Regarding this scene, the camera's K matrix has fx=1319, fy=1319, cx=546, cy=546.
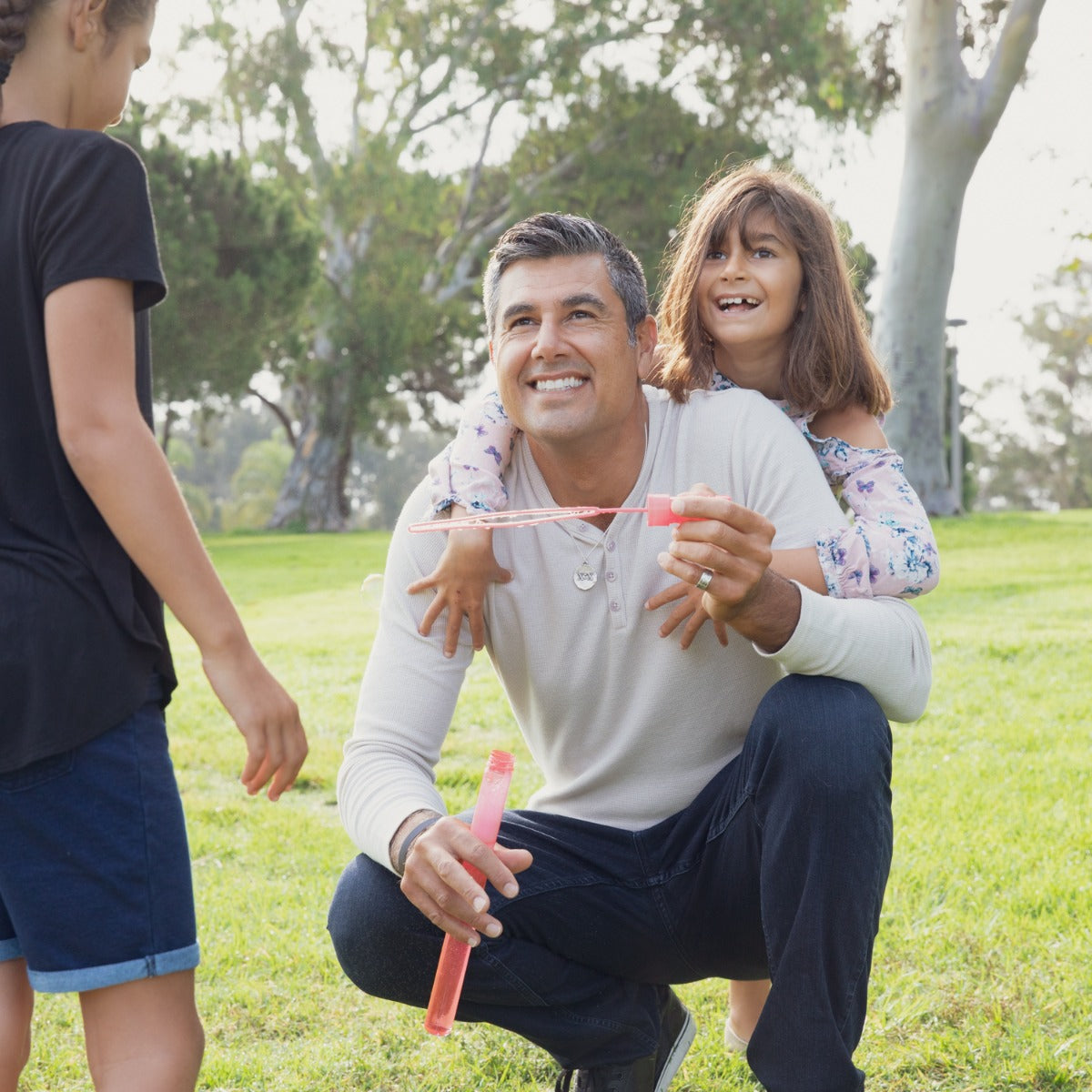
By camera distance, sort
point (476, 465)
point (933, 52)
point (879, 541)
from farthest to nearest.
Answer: point (933, 52) → point (476, 465) → point (879, 541)

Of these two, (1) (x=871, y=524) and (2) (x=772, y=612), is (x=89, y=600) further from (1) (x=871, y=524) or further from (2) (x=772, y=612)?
(1) (x=871, y=524)

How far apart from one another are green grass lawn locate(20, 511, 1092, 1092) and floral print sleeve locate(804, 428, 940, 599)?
817mm

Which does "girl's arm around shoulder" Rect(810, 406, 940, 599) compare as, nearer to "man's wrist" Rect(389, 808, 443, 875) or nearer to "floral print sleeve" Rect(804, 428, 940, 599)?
"floral print sleeve" Rect(804, 428, 940, 599)

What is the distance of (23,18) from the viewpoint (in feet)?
4.91

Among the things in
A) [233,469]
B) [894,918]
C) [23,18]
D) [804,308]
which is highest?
[23,18]

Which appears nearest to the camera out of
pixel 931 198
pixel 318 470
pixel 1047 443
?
pixel 931 198

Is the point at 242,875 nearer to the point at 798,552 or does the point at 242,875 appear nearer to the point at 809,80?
the point at 798,552

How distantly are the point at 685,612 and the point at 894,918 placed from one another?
1.24m

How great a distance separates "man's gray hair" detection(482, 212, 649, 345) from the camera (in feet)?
7.27

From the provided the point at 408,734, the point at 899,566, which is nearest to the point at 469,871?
the point at 408,734

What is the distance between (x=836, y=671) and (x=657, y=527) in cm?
40

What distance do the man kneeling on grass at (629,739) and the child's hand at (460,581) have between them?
0.06 metres

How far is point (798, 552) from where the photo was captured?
80.1 inches

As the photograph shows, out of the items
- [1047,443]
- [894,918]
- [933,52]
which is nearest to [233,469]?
[1047,443]
